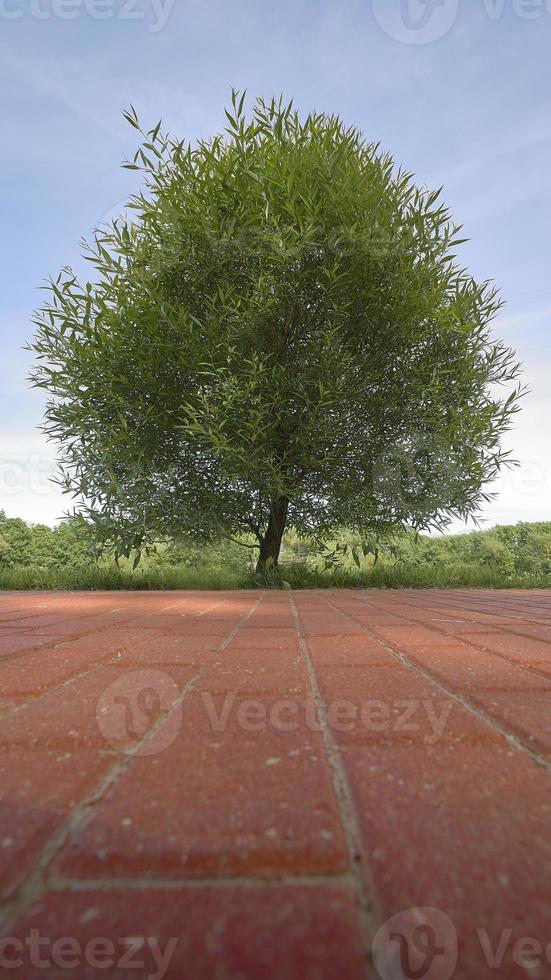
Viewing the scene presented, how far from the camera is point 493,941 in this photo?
1.55 feet

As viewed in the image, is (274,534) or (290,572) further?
(274,534)

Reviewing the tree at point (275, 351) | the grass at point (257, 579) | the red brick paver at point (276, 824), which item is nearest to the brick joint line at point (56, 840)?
the red brick paver at point (276, 824)

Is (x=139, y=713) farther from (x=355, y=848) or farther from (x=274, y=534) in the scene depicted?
(x=274, y=534)

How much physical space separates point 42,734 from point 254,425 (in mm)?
4215

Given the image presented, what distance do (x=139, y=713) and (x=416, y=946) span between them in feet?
2.44

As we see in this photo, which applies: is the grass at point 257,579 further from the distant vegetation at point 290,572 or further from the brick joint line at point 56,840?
the brick joint line at point 56,840

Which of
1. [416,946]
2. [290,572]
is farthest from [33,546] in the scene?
[416,946]

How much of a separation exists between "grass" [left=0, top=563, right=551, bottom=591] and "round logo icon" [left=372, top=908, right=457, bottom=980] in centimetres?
534

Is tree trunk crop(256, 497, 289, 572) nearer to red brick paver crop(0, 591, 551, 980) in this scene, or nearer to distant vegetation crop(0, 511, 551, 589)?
distant vegetation crop(0, 511, 551, 589)

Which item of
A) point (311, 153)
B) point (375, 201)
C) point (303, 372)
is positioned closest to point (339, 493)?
point (303, 372)

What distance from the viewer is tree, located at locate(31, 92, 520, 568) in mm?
5105

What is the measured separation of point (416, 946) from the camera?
1.54 feet

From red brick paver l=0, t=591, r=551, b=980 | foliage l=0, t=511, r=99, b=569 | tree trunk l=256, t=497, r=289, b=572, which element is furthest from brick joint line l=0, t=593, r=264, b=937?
foliage l=0, t=511, r=99, b=569

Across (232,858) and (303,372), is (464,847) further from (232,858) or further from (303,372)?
(303,372)
